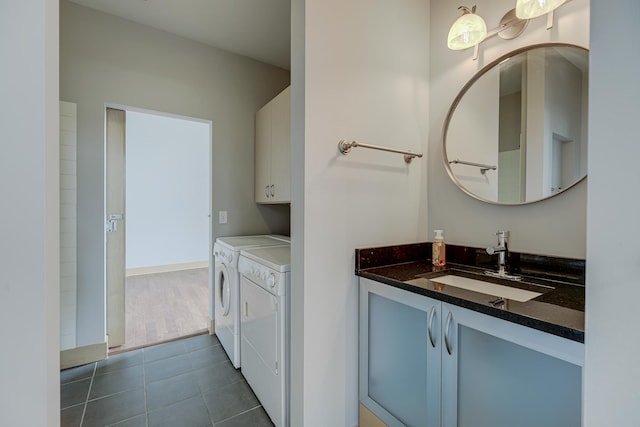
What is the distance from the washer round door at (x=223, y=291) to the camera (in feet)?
6.96

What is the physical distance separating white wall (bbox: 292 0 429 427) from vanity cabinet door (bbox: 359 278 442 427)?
0.29ft

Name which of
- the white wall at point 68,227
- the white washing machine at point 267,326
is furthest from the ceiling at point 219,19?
the white washing machine at point 267,326

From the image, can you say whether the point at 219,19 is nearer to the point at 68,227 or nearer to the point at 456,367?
the point at 68,227

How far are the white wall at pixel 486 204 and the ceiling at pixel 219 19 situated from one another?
1.29 meters

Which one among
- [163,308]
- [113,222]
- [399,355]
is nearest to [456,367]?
[399,355]

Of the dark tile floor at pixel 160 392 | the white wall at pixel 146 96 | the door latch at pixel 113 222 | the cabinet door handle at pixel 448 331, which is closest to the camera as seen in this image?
the cabinet door handle at pixel 448 331

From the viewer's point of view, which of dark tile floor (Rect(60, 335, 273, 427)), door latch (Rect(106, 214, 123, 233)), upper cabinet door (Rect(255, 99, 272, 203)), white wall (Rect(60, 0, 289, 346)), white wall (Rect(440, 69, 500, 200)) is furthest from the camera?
upper cabinet door (Rect(255, 99, 272, 203))

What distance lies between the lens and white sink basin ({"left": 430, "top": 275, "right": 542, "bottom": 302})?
1.09 metres

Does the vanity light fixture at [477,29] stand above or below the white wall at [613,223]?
A: above

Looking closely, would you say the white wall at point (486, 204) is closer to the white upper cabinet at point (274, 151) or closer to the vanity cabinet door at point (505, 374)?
the vanity cabinet door at point (505, 374)

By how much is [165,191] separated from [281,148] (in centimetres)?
392

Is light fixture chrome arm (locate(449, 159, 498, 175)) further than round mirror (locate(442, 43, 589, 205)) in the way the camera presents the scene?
Yes

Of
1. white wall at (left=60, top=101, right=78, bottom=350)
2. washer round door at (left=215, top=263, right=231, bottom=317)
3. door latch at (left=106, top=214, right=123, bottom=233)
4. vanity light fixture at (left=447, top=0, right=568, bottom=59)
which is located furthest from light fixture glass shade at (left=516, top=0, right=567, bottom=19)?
door latch at (left=106, top=214, right=123, bottom=233)

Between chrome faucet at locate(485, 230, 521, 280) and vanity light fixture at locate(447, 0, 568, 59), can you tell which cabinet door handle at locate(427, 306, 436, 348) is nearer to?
chrome faucet at locate(485, 230, 521, 280)
